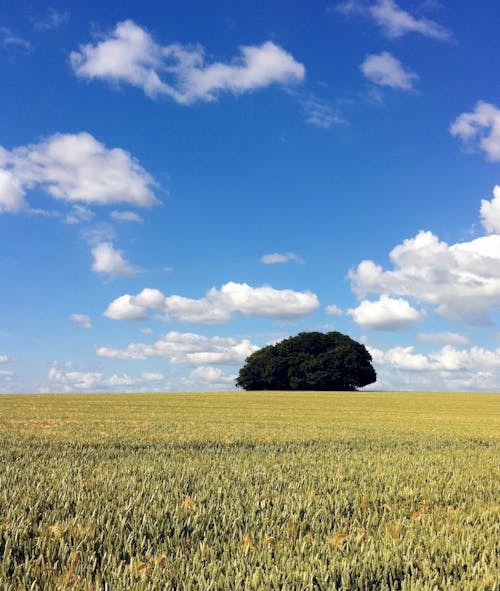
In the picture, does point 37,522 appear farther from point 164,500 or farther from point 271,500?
point 271,500

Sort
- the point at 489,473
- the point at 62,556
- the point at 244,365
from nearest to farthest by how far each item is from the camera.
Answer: the point at 62,556 < the point at 489,473 < the point at 244,365

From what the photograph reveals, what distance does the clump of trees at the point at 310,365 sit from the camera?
3883 inches

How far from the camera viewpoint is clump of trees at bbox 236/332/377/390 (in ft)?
324

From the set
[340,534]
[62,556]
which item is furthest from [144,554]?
[340,534]

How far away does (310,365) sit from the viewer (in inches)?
3920

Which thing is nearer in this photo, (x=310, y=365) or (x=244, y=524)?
(x=244, y=524)

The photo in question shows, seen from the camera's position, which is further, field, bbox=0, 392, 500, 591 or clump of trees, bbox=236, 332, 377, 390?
clump of trees, bbox=236, 332, 377, 390

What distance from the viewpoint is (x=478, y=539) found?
5.03 metres

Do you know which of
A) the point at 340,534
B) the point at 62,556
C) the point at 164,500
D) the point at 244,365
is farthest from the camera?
the point at 244,365

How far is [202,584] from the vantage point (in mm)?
3709

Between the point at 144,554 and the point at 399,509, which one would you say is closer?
the point at 144,554

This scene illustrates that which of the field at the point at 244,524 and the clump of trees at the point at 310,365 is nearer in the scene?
the field at the point at 244,524

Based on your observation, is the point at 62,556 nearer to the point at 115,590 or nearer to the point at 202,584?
Answer: the point at 115,590

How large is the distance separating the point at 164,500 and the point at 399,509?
9.85ft
